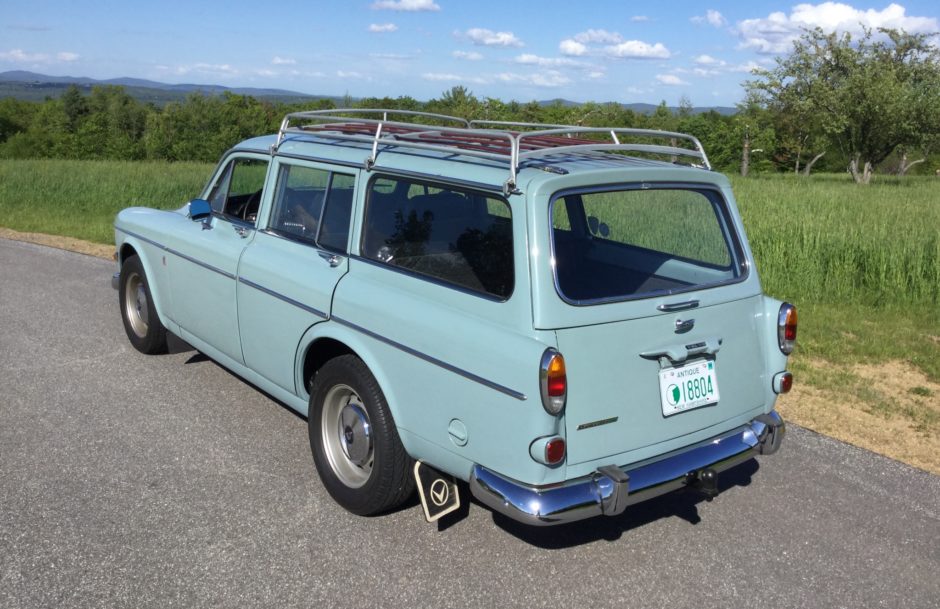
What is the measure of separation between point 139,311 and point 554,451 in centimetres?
457

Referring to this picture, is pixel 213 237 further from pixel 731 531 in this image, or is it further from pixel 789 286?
pixel 789 286

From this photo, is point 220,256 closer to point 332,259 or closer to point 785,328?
point 332,259

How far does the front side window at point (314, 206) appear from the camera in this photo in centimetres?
425

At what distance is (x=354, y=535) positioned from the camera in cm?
377

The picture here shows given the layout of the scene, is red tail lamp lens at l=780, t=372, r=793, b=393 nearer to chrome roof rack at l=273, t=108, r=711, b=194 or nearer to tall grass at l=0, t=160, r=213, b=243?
chrome roof rack at l=273, t=108, r=711, b=194

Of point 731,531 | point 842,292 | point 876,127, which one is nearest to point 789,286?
point 842,292

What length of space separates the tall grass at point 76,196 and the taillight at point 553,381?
12238mm

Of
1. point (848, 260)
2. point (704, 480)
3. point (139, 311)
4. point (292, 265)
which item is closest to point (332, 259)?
point (292, 265)

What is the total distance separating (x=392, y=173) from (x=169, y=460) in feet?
6.92

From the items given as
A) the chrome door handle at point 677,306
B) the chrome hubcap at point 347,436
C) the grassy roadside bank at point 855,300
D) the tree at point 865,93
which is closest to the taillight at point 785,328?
the chrome door handle at point 677,306

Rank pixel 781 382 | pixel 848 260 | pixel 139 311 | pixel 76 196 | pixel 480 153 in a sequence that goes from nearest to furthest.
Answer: pixel 480 153
pixel 781 382
pixel 139 311
pixel 848 260
pixel 76 196

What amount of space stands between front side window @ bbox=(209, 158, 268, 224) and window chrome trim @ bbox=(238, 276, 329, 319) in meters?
0.64

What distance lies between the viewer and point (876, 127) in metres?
38.5

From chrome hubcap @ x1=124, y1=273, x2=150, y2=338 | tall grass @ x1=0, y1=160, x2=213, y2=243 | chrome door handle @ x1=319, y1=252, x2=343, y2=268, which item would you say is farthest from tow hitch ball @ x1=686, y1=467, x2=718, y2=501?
tall grass @ x1=0, y1=160, x2=213, y2=243
